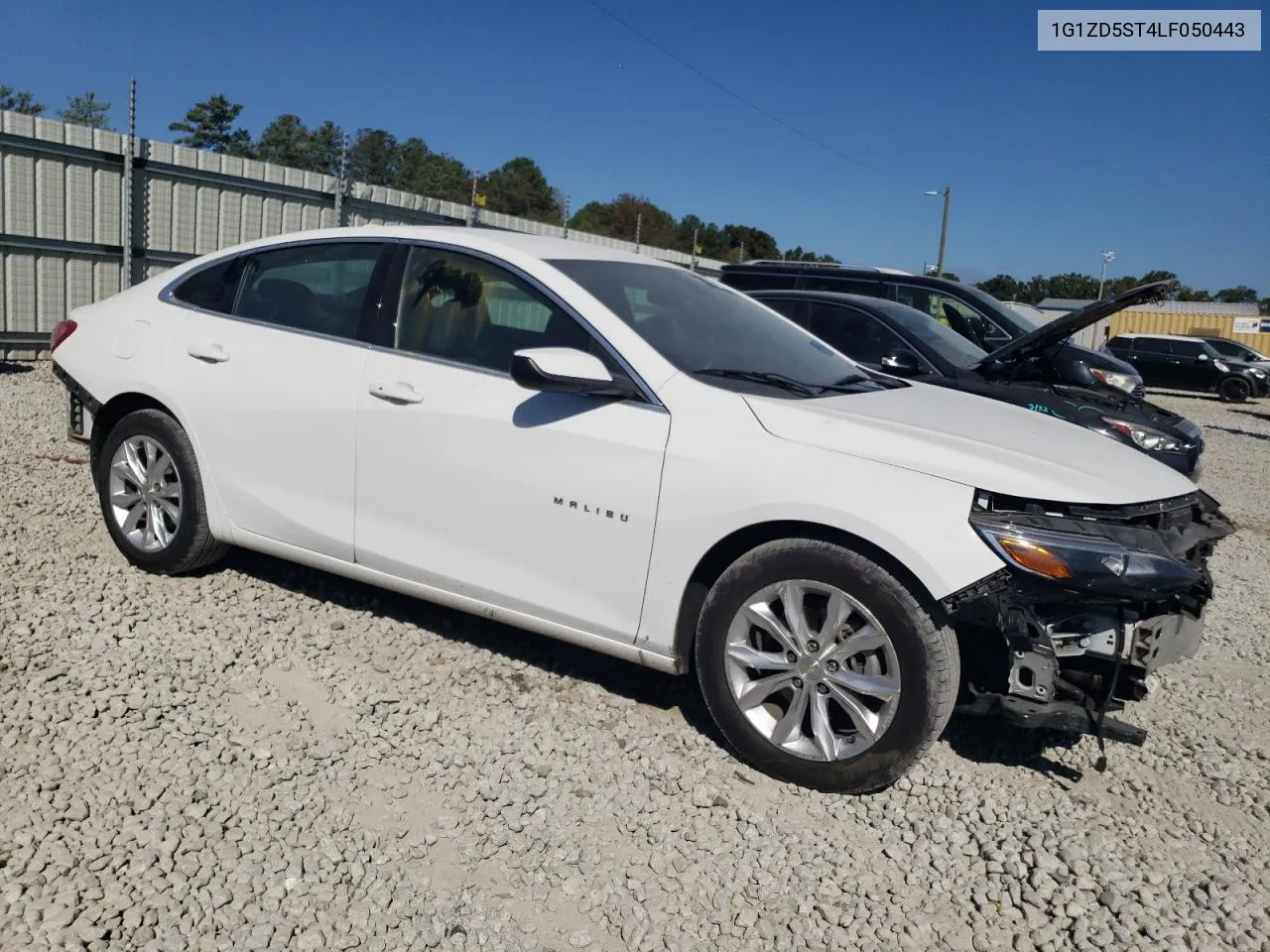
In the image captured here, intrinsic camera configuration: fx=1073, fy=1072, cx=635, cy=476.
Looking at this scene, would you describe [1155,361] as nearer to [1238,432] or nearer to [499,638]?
[1238,432]

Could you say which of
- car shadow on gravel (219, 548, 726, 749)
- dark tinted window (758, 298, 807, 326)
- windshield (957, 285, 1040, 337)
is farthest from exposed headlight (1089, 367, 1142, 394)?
car shadow on gravel (219, 548, 726, 749)

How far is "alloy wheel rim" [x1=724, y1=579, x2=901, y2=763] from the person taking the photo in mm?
3195

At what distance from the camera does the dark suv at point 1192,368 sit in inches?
976

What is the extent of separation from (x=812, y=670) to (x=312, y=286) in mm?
2603

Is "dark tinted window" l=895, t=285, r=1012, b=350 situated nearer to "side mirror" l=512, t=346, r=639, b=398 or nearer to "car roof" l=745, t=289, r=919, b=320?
"car roof" l=745, t=289, r=919, b=320

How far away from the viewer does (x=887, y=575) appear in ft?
10.3

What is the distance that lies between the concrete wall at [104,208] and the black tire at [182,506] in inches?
293

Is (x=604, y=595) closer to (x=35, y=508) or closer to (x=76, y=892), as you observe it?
(x=76, y=892)

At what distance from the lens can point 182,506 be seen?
4594 millimetres

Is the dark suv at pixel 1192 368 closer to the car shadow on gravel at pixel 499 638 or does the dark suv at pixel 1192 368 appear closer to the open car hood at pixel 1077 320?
the open car hood at pixel 1077 320

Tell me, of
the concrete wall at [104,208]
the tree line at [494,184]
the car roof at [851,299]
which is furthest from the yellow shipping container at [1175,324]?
the car roof at [851,299]

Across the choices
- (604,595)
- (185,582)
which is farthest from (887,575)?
(185,582)

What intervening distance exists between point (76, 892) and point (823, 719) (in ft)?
6.80

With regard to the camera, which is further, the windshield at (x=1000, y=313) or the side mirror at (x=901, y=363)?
the windshield at (x=1000, y=313)
